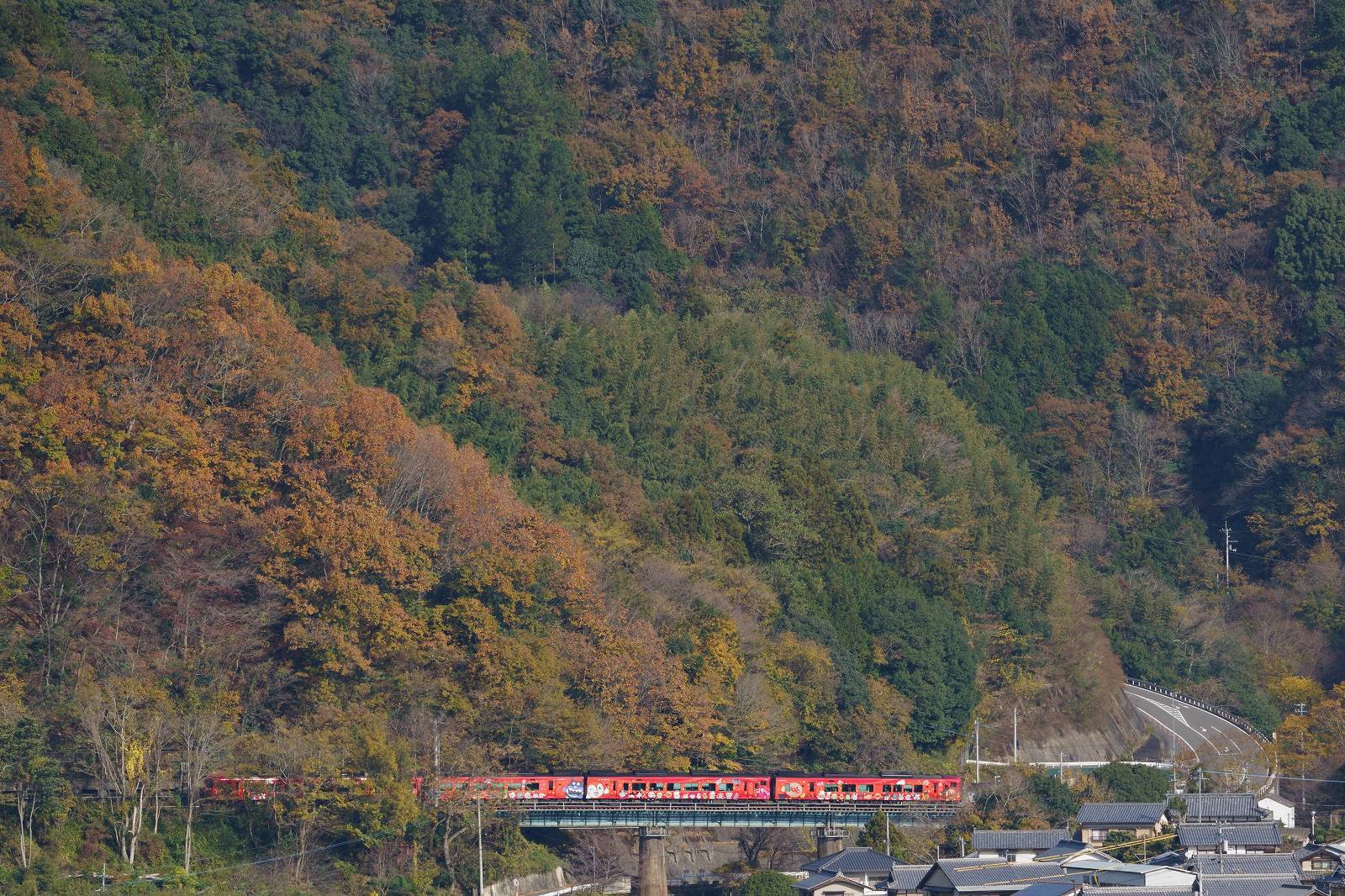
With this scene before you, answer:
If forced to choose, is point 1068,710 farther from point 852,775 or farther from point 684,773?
point 684,773

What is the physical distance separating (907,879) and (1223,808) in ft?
44.4

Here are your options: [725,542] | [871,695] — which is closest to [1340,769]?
[871,695]

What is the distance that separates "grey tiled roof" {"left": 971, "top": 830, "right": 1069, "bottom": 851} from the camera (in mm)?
68438

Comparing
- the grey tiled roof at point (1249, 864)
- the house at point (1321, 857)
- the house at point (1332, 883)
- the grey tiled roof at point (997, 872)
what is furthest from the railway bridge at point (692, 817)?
the house at point (1332, 883)

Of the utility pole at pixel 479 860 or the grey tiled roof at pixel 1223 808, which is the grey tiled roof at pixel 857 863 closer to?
the utility pole at pixel 479 860

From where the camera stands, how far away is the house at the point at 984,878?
6094 cm

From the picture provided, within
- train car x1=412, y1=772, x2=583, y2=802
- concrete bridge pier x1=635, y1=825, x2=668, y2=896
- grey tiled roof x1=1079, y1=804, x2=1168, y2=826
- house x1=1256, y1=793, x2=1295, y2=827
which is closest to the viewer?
train car x1=412, y1=772, x2=583, y2=802

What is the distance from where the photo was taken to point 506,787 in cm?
7038

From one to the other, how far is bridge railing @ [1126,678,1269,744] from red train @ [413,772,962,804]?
22.3 m

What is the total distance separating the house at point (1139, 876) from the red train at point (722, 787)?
13121 millimetres

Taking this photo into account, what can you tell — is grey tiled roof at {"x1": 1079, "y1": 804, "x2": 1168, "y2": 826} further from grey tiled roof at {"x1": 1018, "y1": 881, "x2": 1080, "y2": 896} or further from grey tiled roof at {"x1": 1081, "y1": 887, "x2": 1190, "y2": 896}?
grey tiled roof at {"x1": 1081, "y1": 887, "x2": 1190, "y2": 896}

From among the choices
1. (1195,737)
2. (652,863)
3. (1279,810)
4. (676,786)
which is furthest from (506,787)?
(1195,737)

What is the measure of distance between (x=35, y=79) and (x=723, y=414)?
31268 mm

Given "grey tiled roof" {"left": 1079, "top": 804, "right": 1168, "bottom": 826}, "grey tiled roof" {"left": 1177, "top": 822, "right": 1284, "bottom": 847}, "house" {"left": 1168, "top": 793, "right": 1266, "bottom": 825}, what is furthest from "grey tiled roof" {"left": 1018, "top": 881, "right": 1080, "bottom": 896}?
"house" {"left": 1168, "top": 793, "right": 1266, "bottom": 825}
